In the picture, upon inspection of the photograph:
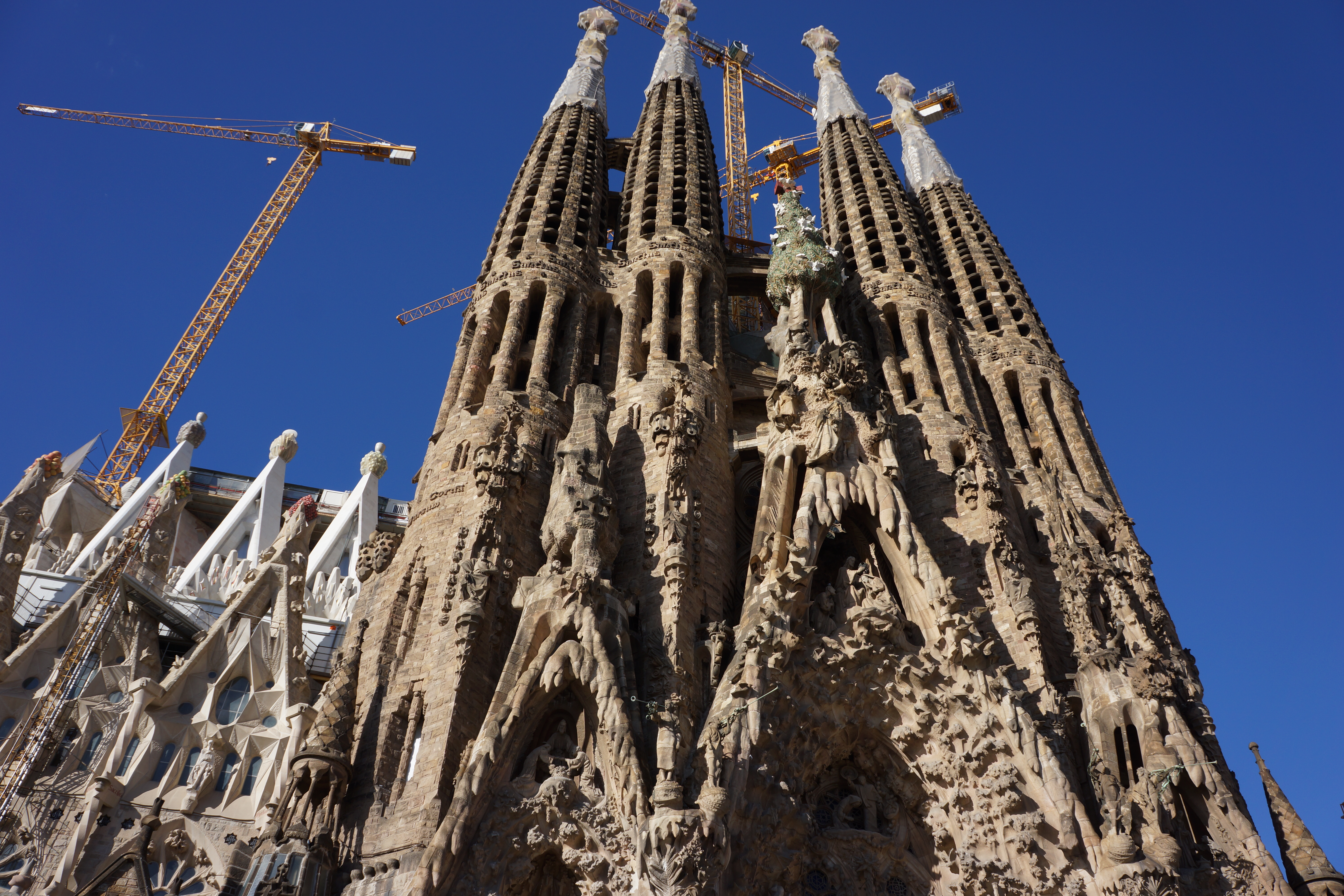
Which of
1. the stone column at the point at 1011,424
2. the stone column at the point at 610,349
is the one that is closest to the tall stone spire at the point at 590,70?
the stone column at the point at 610,349

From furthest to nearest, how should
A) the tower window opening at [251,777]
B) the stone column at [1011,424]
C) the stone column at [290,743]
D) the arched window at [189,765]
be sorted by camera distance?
the stone column at [1011,424], the tower window opening at [251,777], the arched window at [189,765], the stone column at [290,743]

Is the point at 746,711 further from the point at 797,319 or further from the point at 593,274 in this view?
the point at 593,274

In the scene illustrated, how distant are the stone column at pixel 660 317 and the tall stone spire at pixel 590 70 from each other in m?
8.94

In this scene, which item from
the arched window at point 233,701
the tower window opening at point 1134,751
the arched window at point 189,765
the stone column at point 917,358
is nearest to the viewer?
the tower window opening at point 1134,751

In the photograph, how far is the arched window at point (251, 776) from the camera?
18875 mm

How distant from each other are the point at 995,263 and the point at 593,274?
1168cm

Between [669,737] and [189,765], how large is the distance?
9421 millimetres

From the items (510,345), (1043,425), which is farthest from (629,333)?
(1043,425)

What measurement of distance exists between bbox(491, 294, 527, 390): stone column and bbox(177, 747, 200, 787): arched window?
8.46 meters

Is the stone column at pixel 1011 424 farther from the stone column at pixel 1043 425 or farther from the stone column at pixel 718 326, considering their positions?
the stone column at pixel 718 326

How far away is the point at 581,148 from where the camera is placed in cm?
3027

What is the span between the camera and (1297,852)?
55.8 feet

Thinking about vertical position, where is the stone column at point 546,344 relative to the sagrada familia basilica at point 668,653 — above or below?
above

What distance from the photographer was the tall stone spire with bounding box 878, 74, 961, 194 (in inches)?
1404
